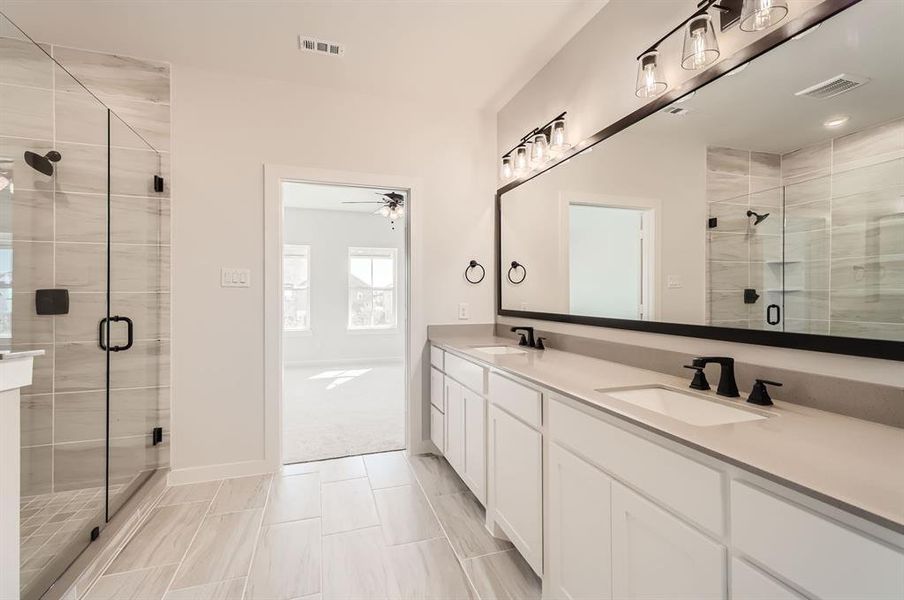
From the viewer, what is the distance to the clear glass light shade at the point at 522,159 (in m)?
2.72

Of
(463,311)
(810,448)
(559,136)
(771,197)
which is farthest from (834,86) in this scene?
(463,311)

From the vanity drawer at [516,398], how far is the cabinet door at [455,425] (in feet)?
1.40

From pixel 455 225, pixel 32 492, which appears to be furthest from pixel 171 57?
pixel 32 492

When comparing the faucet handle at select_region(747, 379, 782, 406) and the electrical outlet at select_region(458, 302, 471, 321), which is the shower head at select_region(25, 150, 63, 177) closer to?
the electrical outlet at select_region(458, 302, 471, 321)

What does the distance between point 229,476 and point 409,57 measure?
9.65 feet

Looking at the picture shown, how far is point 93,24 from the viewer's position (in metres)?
2.21

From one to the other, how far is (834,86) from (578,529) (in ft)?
4.94

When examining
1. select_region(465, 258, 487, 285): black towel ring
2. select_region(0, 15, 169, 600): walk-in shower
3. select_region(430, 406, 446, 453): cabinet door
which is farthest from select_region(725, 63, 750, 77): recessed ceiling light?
select_region(0, 15, 169, 600): walk-in shower

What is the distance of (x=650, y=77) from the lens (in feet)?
5.46

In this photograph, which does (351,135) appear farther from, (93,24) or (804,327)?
(804,327)

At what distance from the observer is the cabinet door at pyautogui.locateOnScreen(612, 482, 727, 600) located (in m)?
0.87

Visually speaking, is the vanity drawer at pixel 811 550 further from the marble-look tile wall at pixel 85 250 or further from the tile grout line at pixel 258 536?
the marble-look tile wall at pixel 85 250

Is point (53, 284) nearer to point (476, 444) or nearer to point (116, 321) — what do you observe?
point (116, 321)

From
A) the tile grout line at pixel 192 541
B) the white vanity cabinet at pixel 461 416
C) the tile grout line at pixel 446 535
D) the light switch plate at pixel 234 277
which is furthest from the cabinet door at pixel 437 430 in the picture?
the light switch plate at pixel 234 277
